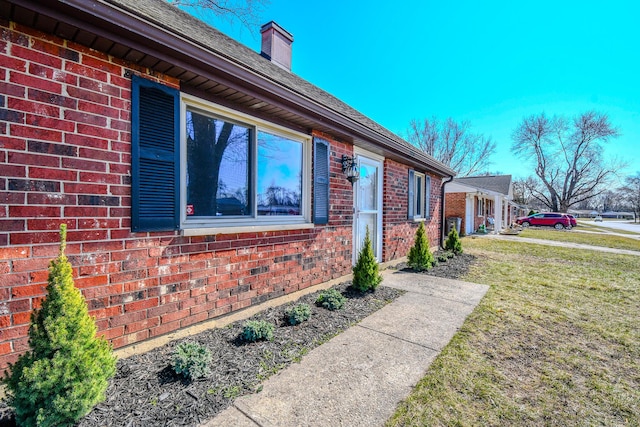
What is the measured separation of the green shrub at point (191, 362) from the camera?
2174mm

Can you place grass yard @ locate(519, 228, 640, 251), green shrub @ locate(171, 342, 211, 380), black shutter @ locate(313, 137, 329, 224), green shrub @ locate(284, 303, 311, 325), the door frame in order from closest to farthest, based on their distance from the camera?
green shrub @ locate(171, 342, 211, 380) < green shrub @ locate(284, 303, 311, 325) < black shutter @ locate(313, 137, 329, 224) < the door frame < grass yard @ locate(519, 228, 640, 251)

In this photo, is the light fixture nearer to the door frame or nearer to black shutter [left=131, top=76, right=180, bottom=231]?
the door frame

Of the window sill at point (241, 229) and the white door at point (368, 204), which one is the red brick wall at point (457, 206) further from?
the window sill at point (241, 229)

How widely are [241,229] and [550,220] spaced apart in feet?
110

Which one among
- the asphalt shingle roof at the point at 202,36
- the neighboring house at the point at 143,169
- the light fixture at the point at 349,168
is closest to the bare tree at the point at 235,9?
the asphalt shingle roof at the point at 202,36

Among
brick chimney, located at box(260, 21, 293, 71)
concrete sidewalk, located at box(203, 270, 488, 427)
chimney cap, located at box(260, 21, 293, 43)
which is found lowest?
concrete sidewalk, located at box(203, 270, 488, 427)

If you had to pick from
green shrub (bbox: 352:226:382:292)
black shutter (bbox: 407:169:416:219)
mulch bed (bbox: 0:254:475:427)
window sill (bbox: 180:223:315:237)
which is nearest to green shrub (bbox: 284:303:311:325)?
mulch bed (bbox: 0:254:475:427)

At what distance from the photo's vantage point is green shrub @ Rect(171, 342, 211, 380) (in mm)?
2174

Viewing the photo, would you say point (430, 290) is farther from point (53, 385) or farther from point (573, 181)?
point (573, 181)

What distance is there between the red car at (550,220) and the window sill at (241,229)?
105ft

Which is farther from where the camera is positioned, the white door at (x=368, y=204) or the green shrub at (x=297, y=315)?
the white door at (x=368, y=204)

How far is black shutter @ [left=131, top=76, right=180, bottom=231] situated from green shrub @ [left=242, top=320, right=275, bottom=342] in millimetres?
1298

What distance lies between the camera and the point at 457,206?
1727 cm

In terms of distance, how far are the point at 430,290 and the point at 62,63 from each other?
5664 millimetres
